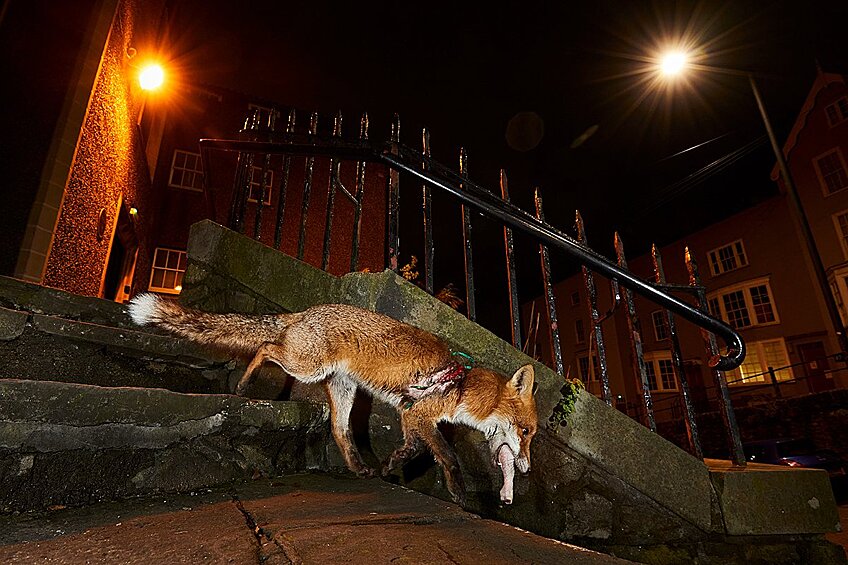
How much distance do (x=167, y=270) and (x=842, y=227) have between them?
24.9 metres

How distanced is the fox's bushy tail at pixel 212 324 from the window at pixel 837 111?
23204mm

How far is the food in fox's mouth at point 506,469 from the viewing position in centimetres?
267

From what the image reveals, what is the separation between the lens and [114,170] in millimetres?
7734

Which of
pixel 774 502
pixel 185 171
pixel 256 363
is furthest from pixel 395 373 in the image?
pixel 185 171

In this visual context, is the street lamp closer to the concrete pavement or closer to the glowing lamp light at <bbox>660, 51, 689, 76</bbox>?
the glowing lamp light at <bbox>660, 51, 689, 76</bbox>

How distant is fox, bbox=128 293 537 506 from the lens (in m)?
2.81

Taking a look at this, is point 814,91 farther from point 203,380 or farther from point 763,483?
point 203,380

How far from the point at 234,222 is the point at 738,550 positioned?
5.13 metres

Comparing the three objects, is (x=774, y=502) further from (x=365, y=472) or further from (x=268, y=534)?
(x=268, y=534)

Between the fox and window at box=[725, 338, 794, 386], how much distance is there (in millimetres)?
19765

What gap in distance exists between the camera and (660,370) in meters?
22.2

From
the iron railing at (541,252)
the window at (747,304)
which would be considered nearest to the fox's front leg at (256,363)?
the iron railing at (541,252)

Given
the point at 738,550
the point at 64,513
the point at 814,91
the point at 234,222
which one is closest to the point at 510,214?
the point at 738,550

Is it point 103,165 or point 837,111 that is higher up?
point 837,111
